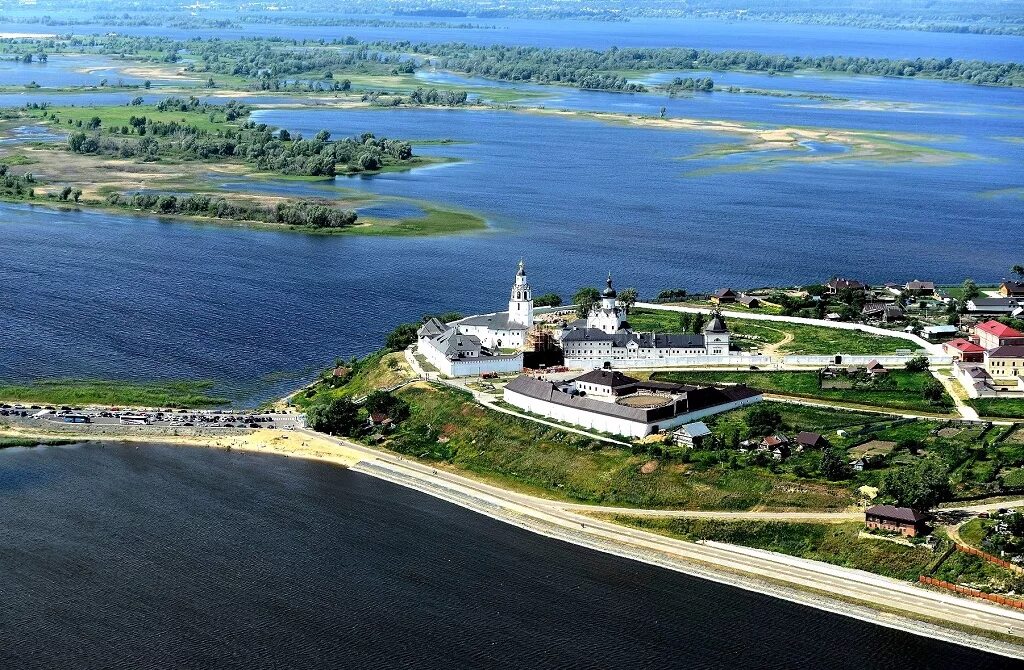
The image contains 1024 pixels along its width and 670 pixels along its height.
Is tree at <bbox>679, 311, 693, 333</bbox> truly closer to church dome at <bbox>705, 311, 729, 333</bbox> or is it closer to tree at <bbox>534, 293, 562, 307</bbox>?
church dome at <bbox>705, 311, 729, 333</bbox>

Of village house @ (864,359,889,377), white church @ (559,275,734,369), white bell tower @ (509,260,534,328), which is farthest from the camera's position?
white bell tower @ (509,260,534,328)

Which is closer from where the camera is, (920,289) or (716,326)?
(716,326)

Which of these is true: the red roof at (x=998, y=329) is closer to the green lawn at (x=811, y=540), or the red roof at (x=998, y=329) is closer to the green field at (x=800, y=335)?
the green field at (x=800, y=335)

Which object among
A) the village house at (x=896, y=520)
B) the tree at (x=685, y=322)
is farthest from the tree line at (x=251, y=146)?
the village house at (x=896, y=520)

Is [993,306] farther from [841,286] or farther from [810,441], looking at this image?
[810,441]

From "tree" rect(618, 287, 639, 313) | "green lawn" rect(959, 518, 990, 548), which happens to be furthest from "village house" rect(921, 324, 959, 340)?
"green lawn" rect(959, 518, 990, 548)

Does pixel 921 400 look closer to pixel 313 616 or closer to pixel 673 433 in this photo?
pixel 673 433

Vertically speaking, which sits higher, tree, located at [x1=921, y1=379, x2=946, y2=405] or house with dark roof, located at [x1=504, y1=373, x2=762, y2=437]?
tree, located at [x1=921, y1=379, x2=946, y2=405]

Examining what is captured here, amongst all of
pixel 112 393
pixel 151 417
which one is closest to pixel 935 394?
pixel 151 417
